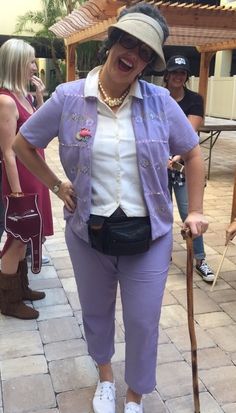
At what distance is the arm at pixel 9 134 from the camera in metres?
2.84

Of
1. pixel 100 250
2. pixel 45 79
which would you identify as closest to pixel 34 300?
pixel 100 250

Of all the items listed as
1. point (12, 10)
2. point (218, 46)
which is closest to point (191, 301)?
point (218, 46)

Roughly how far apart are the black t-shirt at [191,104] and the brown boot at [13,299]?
184 centimetres

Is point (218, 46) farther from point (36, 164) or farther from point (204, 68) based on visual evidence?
point (36, 164)

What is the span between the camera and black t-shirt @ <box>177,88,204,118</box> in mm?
3758

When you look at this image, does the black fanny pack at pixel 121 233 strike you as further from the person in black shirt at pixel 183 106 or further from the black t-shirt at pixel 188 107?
the black t-shirt at pixel 188 107

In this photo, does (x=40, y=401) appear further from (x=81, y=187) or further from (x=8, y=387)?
(x=81, y=187)

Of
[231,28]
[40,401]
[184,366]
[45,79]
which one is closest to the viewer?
[40,401]

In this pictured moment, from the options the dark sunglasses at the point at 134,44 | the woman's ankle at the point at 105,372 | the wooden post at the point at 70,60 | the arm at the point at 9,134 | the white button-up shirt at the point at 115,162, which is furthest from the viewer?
the wooden post at the point at 70,60

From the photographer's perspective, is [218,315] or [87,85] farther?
[218,315]

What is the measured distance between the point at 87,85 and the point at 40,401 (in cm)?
155

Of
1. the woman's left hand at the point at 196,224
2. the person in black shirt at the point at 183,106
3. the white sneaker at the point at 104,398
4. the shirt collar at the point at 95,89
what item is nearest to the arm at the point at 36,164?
the shirt collar at the point at 95,89

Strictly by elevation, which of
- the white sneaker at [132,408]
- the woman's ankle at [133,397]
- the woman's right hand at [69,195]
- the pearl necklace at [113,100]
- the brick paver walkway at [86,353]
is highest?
the pearl necklace at [113,100]

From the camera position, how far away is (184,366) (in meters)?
2.66
